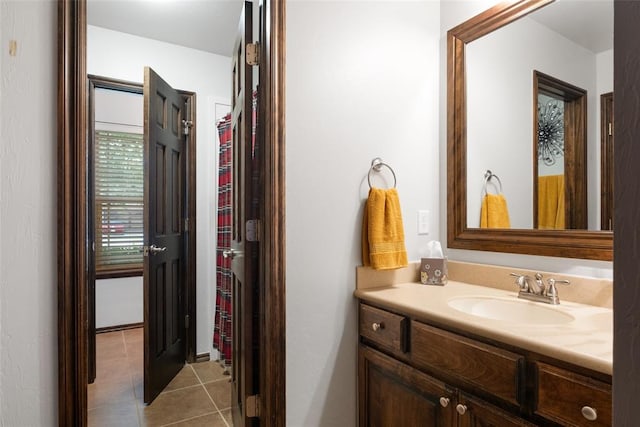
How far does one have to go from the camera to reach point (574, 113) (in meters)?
1.38

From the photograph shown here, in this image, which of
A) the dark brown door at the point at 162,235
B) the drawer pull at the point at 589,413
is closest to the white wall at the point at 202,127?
the dark brown door at the point at 162,235

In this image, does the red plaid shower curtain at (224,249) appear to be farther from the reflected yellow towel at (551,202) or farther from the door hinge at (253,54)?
the reflected yellow towel at (551,202)

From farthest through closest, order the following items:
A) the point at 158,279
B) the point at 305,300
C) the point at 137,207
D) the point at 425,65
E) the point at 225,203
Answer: the point at 137,207, the point at 225,203, the point at 158,279, the point at 425,65, the point at 305,300

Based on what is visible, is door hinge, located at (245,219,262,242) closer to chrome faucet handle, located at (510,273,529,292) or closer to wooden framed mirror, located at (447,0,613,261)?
wooden framed mirror, located at (447,0,613,261)

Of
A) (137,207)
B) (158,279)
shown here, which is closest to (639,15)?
(158,279)

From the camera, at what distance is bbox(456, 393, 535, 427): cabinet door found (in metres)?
0.99

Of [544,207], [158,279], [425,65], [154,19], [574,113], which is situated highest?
[154,19]

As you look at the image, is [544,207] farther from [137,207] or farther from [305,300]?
[137,207]

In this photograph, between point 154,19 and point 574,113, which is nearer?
point 574,113

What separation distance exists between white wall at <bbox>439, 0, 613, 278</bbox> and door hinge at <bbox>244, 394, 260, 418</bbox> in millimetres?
1110

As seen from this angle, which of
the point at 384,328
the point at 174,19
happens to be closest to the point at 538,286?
the point at 384,328

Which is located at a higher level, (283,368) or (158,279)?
(158,279)

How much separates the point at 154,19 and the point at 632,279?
294 centimetres

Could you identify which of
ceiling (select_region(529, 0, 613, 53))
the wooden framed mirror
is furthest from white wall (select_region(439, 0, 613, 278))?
ceiling (select_region(529, 0, 613, 53))
